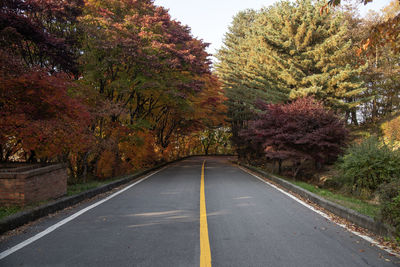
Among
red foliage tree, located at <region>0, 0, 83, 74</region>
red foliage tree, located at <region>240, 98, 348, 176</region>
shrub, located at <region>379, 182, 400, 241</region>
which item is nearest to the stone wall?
red foliage tree, located at <region>0, 0, 83, 74</region>

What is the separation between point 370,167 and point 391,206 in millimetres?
6360

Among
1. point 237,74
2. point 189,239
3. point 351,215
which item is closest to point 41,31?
point 189,239

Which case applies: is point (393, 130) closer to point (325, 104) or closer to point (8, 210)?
point (325, 104)

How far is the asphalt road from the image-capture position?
12.5 feet

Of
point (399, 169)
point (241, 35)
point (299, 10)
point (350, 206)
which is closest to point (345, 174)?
point (399, 169)

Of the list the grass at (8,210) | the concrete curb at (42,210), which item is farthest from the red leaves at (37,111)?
the grass at (8,210)

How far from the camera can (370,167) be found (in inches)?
405

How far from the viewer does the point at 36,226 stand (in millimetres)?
5379

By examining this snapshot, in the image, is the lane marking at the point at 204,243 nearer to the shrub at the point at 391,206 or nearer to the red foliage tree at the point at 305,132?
the shrub at the point at 391,206

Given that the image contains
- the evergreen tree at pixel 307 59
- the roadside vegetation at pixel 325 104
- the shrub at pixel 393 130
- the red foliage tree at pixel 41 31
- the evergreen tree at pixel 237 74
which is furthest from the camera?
the evergreen tree at pixel 237 74

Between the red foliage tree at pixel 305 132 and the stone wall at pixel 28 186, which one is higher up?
the red foliage tree at pixel 305 132

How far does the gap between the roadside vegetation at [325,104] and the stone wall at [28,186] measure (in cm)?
711

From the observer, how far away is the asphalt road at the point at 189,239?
12.5 ft

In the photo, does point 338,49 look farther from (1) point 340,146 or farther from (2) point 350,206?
(2) point 350,206
